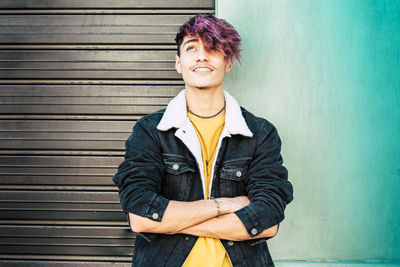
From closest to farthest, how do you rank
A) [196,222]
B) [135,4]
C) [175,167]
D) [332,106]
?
[196,222] → [175,167] → [332,106] → [135,4]

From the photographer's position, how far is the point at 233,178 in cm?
236

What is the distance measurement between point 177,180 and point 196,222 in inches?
14.8

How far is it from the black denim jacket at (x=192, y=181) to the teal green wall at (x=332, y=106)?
2.92 ft

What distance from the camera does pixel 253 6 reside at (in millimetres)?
3236

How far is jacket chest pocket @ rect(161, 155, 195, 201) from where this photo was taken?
7.69 feet

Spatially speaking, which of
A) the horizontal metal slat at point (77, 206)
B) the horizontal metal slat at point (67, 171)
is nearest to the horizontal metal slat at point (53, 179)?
the horizontal metal slat at point (67, 171)

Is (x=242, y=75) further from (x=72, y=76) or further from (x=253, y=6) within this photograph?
(x=72, y=76)

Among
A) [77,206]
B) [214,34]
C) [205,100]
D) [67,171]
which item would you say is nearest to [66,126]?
[67,171]

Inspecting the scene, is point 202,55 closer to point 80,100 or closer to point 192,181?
point 192,181

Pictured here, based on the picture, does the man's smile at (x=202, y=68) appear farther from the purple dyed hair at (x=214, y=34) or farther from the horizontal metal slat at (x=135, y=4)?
the horizontal metal slat at (x=135, y=4)

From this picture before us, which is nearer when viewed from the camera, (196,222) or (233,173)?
(196,222)

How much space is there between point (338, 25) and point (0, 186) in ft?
12.7

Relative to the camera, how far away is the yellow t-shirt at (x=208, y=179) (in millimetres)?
2152

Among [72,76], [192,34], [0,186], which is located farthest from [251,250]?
[0,186]
